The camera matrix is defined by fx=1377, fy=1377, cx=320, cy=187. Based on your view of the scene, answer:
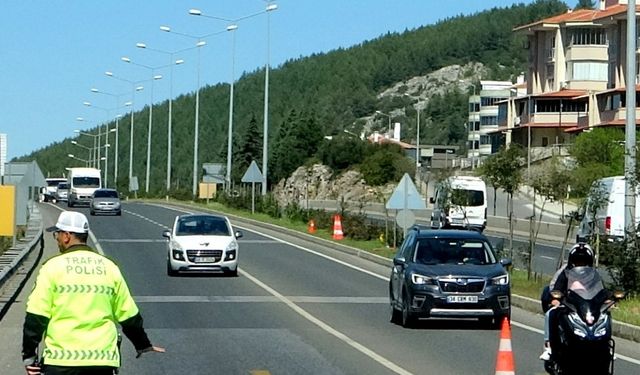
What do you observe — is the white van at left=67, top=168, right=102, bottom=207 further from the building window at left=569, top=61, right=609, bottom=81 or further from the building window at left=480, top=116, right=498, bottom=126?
the building window at left=480, top=116, right=498, bottom=126

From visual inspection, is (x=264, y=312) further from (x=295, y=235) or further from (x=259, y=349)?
(x=295, y=235)

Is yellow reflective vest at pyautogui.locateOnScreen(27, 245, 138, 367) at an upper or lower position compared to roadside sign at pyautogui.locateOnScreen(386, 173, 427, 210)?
lower

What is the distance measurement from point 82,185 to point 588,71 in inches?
1876

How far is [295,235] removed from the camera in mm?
51812

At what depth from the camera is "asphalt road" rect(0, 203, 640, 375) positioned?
1598cm

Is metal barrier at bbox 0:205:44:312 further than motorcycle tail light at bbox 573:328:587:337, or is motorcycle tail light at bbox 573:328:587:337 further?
metal barrier at bbox 0:205:44:312

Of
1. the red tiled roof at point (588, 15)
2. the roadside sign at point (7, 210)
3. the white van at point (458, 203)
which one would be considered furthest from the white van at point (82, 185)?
the roadside sign at point (7, 210)

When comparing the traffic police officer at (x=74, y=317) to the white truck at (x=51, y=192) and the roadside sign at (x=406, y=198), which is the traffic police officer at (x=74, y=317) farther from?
the white truck at (x=51, y=192)

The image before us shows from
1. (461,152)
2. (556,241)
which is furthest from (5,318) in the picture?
(461,152)

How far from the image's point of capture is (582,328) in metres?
12.2

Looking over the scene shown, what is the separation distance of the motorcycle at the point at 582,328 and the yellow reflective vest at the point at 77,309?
5456 mm

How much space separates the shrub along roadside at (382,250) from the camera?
21539mm

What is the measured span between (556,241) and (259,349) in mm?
37526

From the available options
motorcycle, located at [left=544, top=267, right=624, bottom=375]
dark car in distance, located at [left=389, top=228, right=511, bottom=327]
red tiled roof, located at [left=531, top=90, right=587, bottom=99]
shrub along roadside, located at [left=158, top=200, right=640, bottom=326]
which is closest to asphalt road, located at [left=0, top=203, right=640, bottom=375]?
dark car in distance, located at [left=389, top=228, right=511, bottom=327]
